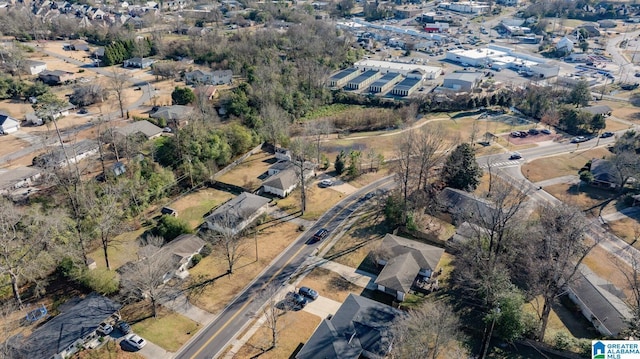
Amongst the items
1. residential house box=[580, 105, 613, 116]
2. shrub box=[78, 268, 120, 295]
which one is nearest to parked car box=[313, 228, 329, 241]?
shrub box=[78, 268, 120, 295]

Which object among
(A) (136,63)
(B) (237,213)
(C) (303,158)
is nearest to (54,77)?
(A) (136,63)

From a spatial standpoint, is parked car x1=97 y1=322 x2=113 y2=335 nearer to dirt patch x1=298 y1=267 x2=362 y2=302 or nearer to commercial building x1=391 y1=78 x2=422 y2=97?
dirt patch x1=298 y1=267 x2=362 y2=302

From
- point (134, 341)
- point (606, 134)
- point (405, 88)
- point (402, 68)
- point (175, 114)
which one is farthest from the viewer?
point (402, 68)

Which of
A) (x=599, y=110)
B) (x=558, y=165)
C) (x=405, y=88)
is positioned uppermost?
(x=405, y=88)

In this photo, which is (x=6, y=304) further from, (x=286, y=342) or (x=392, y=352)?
(x=392, y=352)

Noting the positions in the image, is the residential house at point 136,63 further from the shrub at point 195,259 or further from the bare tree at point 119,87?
the shrub at point 195,259

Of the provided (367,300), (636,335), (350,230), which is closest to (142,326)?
(367,300)

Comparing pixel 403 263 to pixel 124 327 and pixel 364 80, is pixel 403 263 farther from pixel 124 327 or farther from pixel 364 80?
pixel 364 80
